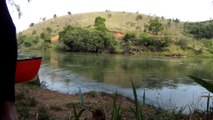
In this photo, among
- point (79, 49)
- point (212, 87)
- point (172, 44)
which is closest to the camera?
point (212, 87)

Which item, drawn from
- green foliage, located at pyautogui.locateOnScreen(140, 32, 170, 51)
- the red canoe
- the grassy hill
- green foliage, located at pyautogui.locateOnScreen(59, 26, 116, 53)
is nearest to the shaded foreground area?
the red canoe

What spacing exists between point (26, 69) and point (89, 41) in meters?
54.2

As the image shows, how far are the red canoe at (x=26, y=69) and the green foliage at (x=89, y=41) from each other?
2075 inches

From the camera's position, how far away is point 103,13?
12231cm

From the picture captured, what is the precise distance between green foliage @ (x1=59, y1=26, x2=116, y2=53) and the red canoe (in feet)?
173

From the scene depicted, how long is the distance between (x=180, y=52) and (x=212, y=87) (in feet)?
237

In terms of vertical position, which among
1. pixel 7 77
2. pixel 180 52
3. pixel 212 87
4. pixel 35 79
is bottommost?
pixel 180 52

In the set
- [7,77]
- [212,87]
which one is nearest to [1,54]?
[7,77]

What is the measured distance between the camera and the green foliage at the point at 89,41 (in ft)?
222

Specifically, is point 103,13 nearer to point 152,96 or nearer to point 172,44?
point 172,44

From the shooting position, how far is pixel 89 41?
67688mm

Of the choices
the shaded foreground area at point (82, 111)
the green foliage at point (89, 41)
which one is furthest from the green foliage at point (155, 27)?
the shaded foreground area at point (82, 111)

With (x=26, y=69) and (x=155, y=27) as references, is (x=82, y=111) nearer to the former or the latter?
(x=26, y=69)

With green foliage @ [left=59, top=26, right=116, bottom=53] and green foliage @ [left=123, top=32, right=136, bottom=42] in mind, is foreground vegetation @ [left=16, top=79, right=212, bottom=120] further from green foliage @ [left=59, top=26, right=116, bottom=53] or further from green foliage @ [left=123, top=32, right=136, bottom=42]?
green foliage @ [left=123, top=32, right=136, bottom=42]
